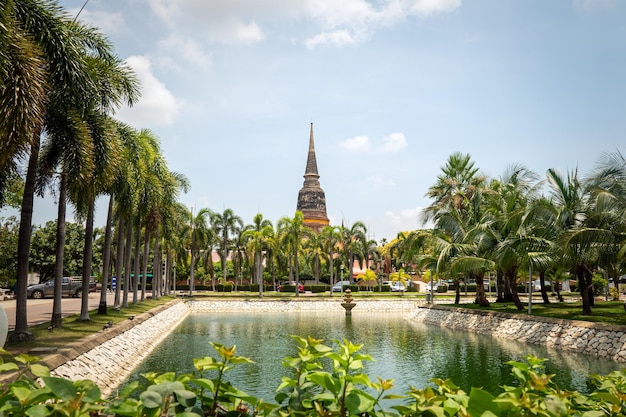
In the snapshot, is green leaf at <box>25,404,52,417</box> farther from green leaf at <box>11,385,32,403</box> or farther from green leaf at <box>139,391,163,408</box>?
green leaf at <box>139,391,163,408</box>

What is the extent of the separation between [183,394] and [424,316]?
33643 millimetres

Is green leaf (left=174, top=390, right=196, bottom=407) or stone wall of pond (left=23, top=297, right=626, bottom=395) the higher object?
green leaf (left=174, top=390, right=196, bottom=407)

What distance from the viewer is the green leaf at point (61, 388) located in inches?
83.4

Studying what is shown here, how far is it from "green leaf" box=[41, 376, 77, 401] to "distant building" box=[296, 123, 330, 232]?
89.4m

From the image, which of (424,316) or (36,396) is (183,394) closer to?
(36,396)

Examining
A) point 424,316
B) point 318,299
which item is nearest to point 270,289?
point 318,299

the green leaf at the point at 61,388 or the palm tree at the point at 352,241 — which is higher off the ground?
the palm tree at the point at 352,241

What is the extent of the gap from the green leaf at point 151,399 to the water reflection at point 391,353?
5.76 metres

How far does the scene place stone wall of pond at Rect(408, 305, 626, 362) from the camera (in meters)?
17.6

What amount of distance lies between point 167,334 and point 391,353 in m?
11.5

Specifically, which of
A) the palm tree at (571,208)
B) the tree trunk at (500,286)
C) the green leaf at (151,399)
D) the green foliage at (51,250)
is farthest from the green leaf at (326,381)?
the green foliage at (51,250)

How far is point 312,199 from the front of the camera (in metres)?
94.9

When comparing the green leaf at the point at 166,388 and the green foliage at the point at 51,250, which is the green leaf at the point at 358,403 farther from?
the green foliage at the point at 51,250

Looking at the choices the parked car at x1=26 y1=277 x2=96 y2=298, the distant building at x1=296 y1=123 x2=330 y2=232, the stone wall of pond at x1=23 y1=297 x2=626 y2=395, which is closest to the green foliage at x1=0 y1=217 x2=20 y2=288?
the parked car at x1=26 y1=277 x2=96 y2=298
